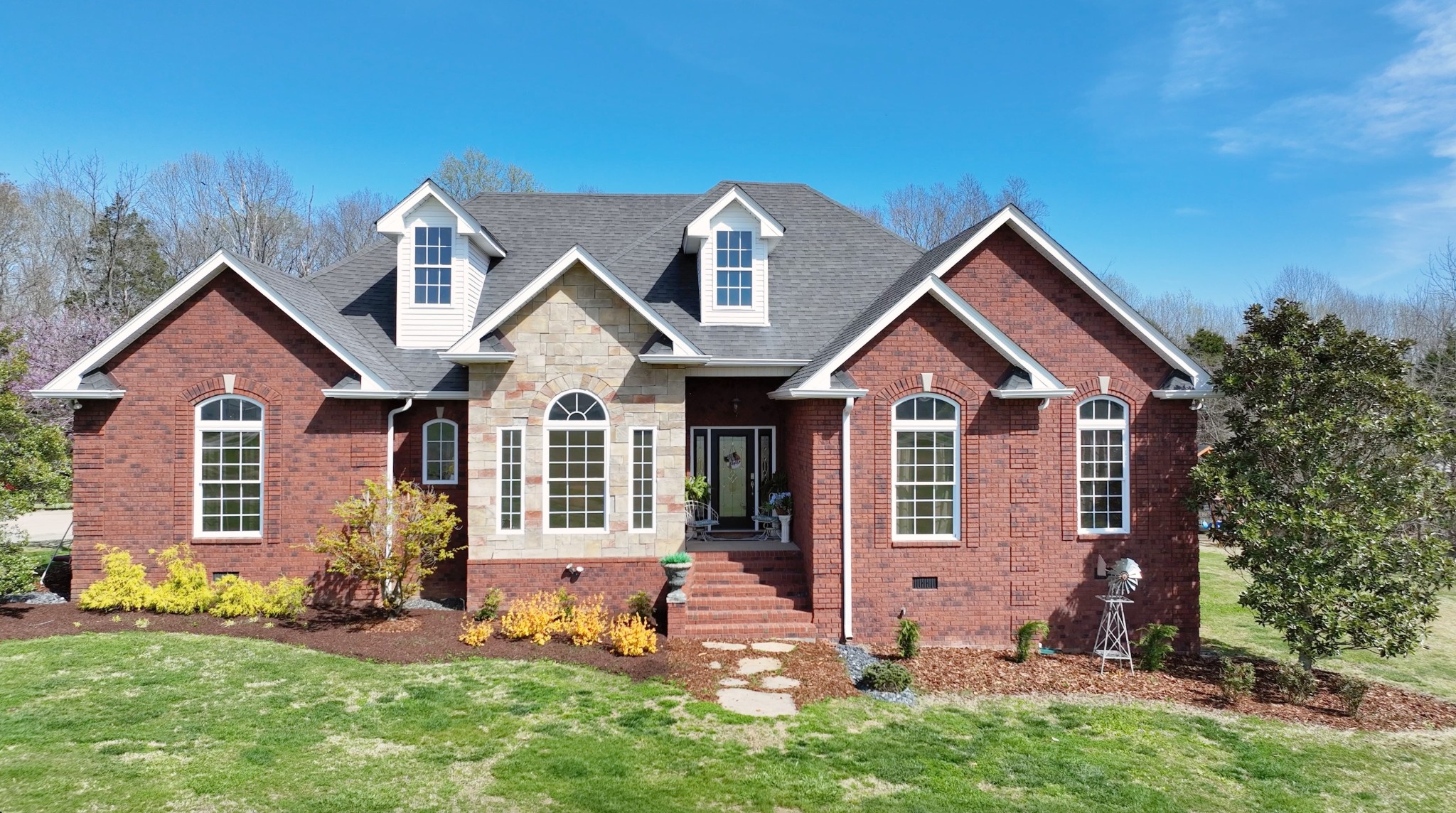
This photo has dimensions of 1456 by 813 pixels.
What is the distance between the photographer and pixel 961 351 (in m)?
12.7

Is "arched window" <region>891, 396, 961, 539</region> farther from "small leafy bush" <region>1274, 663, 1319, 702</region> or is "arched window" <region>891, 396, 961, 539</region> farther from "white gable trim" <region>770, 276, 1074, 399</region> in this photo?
"small leafy bush" <region>1274, 663, 1319, 702</region>

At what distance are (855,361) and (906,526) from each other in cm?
311

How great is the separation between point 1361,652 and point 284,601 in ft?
66.1

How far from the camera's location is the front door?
16.4 meters

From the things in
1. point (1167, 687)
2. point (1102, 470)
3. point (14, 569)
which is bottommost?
point (1167, 687)

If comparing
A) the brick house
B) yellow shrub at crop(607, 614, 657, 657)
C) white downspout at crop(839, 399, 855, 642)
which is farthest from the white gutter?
white downspout at crop(839, 399, 855, 642)

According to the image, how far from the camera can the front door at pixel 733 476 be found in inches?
647

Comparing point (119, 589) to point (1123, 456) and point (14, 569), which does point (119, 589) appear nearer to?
point (14, 569)

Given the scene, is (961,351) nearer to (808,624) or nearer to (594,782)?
(808,624)

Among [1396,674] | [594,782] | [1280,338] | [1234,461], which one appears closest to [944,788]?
[594,782]

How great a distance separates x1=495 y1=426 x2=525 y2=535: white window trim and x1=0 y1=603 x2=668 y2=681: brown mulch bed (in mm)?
1827

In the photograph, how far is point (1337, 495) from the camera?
11.0 metres

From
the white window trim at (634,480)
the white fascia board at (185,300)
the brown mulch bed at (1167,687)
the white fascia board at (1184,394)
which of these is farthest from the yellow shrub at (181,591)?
the white fascia board at (1184,394)

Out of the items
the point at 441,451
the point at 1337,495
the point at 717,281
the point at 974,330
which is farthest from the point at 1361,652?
the point at 441,451
